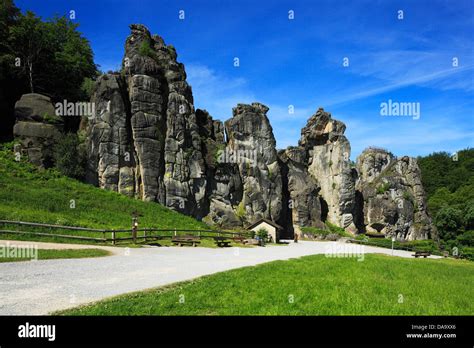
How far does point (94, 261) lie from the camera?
16.3m

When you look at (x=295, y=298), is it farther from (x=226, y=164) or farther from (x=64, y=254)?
(x=226, y=164)

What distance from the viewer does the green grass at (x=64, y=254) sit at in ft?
50.3

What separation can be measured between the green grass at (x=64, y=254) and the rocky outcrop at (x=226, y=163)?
2734 centimetres

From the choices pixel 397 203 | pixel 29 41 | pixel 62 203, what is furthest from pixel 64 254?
pixel 397 203

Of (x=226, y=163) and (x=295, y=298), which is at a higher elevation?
(x=226, y=163)

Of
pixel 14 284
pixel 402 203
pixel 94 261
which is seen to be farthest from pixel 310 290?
pixel 402 203

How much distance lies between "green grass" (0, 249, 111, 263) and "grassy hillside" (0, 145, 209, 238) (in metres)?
7.95

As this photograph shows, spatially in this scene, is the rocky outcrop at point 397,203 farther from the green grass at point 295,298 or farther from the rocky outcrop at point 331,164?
the green grass at point 295,298

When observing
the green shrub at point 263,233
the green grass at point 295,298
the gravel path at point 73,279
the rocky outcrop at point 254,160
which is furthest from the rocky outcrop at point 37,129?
the green grass at point 295,298

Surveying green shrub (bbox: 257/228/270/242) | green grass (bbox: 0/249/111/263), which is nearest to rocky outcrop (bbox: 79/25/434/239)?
green shrub (bbox: 257/228/270/242)

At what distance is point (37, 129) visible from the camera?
42.8 metres

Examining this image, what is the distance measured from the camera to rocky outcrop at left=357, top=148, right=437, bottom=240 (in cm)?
7012

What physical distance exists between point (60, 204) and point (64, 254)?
15.8m

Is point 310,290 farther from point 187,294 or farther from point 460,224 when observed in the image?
point 460,224
